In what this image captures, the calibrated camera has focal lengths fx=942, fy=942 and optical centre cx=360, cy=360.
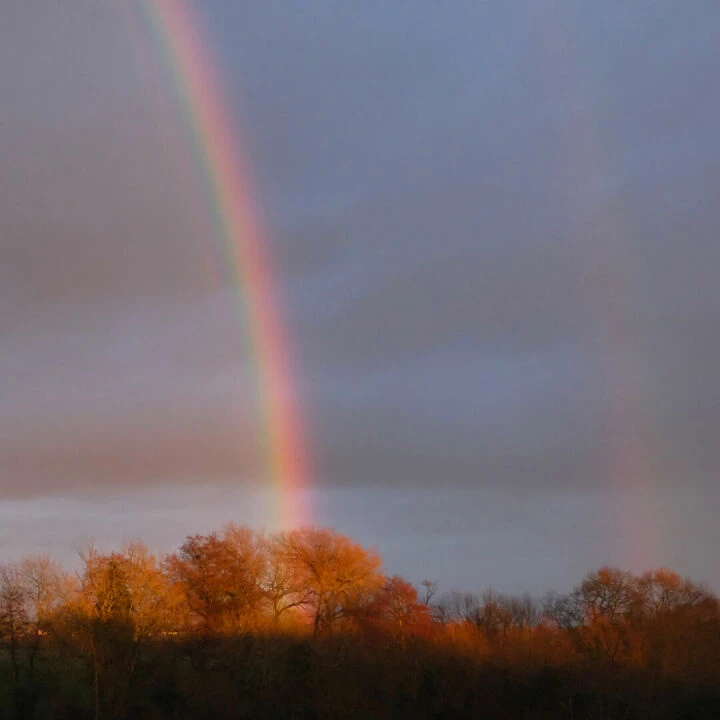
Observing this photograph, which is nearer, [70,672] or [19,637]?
[70,672]

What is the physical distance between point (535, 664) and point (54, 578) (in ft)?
78.9

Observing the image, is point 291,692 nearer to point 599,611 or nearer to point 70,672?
point 70,672

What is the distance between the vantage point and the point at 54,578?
47469 millimetres

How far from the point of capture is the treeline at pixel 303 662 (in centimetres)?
4147

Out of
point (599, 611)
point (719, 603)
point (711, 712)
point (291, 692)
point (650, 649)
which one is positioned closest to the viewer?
point (711, 712)

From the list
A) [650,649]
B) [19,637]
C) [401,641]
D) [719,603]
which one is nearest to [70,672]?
[19,637]

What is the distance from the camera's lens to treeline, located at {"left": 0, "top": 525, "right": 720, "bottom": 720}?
41469 millimetres

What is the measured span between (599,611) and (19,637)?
33.2 metres

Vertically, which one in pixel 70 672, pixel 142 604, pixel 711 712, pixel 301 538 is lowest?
pixel 711 712

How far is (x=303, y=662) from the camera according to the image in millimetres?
44531

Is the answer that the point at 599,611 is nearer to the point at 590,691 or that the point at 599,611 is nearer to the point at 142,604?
the point at 590,691

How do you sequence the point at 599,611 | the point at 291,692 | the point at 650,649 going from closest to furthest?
the point at 291,692
the point at 650,649
the point at 599,611

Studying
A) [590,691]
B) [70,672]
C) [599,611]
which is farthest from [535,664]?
[70,672]

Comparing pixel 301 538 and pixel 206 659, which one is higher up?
pixel 301 538
